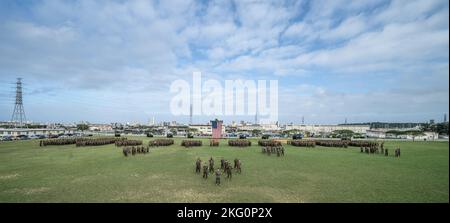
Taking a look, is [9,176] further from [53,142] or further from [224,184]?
[53,142]

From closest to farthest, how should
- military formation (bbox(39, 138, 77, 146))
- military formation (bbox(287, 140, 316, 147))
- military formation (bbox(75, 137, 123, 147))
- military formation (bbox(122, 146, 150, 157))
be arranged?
military formation (bbox(122, 146, 150, 157)) < military formation (bbox(39, 138, 77, 146)) < military formation (bbox(75, 137, 123, 147)) < military formation (bbox(287, 140, 316, 147))

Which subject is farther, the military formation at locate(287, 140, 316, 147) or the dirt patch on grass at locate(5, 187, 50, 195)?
the military formation at locate(287, 140, 316, 147)

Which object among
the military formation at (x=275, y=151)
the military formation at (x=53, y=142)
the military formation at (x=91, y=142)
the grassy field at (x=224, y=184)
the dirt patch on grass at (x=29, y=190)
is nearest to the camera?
the grassy field at (x=224, y=184)

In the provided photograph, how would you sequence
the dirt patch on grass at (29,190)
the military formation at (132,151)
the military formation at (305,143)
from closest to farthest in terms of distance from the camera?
the dirt patch on grass at (29,190)
the military formation at (132,151)
the military formation at (305,143)

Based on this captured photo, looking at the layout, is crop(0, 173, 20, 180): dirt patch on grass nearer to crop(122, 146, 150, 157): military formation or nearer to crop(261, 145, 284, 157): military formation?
crop(122, 146, 150, 157): military formation

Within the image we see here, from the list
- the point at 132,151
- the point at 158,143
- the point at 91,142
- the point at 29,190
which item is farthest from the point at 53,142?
the point at 29,190

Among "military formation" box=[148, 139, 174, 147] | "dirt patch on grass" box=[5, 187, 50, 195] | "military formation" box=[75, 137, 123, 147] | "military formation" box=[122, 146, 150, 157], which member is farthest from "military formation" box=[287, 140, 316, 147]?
"dirt patch on grass" box=[5, 187, 50, 195]

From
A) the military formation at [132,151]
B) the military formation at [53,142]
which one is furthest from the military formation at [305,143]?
Answer: the military formation at [53,142]

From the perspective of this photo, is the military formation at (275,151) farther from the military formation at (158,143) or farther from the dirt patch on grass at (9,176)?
the dirt patch on grass at (9,176)

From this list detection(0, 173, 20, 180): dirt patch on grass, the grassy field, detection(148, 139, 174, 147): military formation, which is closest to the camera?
the grassy field

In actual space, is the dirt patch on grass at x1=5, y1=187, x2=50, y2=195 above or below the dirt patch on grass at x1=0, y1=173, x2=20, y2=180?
above

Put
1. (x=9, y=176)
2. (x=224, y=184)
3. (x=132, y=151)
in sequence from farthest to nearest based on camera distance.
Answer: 1. (x=132, y=151)
2. (x=9, y=176)
3. (x=224, y=184)
